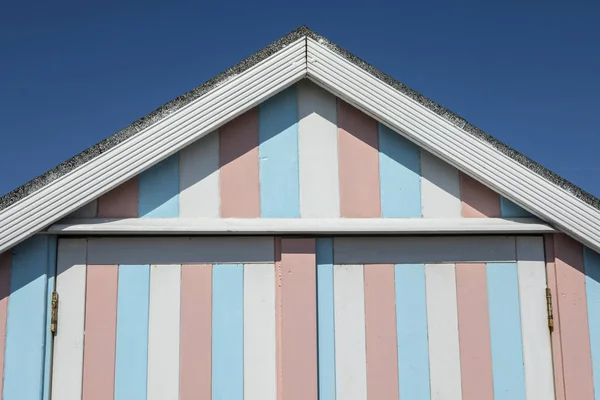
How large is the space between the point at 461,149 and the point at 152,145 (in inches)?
59.7

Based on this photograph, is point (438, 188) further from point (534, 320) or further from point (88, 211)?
point (88, 211)

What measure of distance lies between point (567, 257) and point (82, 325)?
245cm

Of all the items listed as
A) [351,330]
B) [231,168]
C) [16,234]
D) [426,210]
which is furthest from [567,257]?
[16,234]

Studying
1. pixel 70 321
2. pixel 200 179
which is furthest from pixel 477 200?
pixel 70 321

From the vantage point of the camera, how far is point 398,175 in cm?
320

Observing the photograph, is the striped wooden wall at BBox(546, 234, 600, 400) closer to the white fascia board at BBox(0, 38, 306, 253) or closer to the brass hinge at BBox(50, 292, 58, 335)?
the white fascia board at BBox(0, 38, 306, 253)

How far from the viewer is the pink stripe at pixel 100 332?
2990 millimetres

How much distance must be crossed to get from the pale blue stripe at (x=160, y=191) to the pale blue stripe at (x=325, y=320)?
759 millimetres

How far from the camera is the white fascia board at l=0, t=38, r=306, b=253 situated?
291cm

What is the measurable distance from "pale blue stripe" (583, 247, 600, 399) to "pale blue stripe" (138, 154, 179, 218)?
2.11m

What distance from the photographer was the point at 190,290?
10.1 ft

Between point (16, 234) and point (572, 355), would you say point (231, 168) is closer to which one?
point (16, 234)

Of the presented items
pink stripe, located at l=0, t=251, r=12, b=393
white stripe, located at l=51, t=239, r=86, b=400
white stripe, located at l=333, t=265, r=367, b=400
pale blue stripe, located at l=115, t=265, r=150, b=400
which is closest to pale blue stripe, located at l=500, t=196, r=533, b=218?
white stripe, located at l=333, t=265, r=367, b=400

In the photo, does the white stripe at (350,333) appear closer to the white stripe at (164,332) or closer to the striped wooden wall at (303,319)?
the striped wooden wall at (303,319)
